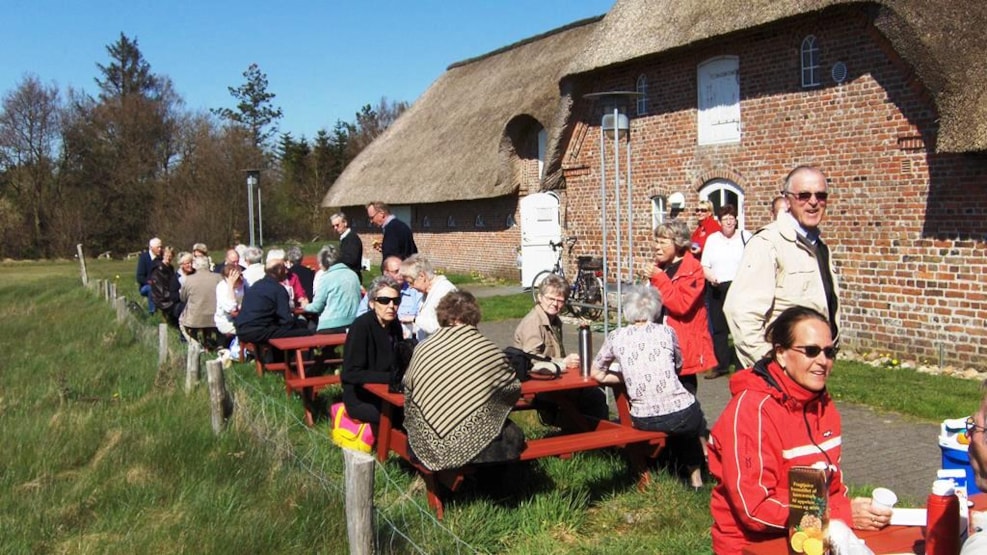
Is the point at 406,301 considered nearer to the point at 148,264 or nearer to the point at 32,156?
the point at 148,264

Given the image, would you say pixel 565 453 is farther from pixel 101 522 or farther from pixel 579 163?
pixel 579 163

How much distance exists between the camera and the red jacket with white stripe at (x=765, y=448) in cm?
342

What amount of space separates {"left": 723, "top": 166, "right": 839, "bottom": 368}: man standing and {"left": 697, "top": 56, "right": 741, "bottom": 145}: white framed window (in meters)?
9.72

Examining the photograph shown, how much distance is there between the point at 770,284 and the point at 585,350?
209cm

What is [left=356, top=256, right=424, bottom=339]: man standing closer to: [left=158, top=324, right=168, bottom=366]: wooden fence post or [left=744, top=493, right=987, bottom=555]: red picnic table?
[left=158, top=324, right=168, bottom=366]: wooden fence post

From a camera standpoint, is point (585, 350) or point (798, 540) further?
point (585, 350)

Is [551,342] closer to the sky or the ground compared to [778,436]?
closer to the ground

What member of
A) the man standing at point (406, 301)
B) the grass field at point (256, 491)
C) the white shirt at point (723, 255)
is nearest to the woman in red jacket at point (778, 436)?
the grass field at point (256, 491)

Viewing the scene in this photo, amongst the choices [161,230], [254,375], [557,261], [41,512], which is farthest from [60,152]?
[41,512]

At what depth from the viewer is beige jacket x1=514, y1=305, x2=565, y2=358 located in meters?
7.13

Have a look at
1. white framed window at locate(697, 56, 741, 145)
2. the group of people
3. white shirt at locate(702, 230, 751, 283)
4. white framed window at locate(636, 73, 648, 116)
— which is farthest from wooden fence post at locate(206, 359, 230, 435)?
white framed window at locate(636, 73, 648, 116)

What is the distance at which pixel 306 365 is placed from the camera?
987cm

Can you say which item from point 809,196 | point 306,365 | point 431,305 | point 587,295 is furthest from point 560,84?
point 809,196

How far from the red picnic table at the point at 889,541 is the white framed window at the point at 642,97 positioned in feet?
43.5
